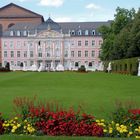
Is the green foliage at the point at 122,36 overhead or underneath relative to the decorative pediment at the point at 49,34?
underneath

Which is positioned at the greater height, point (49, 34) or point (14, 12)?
point (14, 12)

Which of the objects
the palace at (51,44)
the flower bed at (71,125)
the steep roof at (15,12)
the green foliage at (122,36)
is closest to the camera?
the flower bed at (71,125)

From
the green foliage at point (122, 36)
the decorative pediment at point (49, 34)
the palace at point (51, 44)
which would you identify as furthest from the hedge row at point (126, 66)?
the decorative pediment at point (49, 34)

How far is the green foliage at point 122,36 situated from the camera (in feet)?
151

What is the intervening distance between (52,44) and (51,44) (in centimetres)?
27

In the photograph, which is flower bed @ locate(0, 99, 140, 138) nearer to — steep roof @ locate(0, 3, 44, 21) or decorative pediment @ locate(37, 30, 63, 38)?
decorative pediment @ locate(37, 30, 63, 38)

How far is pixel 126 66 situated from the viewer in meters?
46.2

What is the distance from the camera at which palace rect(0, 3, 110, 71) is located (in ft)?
290

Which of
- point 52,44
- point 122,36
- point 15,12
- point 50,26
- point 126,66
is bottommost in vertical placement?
point 126,66

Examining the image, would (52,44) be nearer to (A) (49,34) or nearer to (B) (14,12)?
(A) (49,34)

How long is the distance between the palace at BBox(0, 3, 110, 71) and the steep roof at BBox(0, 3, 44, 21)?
15.0 feet

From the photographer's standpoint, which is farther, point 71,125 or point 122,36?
point 122,36

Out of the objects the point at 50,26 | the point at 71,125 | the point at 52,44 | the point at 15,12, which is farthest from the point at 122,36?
the point at 15,12

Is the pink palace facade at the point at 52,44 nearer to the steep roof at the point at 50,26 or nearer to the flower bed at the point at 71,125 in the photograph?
the steep roof at the point at 50,26
